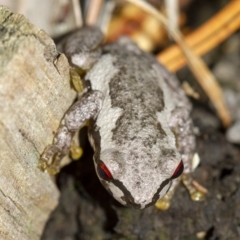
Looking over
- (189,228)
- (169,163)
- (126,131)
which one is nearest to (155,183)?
(169,163)

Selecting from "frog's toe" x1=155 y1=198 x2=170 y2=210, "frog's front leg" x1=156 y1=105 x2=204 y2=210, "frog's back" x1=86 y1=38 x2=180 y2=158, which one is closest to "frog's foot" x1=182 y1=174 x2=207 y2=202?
"frog's front leg" x1=156 y1=105 x2=204 y2=210

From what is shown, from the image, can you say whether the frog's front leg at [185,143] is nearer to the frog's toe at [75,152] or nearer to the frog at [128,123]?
the frog at [128,123]

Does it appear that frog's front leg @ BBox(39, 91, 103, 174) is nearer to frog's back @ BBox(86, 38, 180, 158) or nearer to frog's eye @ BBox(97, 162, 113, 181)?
frog's back @ BBox(86, 38, 180, 158)

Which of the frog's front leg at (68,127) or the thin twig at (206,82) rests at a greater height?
the frog's front leg at (68,127)

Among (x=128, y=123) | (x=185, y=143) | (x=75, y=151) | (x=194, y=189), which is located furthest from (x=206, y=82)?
(x=75, y=151)

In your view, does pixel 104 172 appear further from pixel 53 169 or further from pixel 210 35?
→ pixel 210 35

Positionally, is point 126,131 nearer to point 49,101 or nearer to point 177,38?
point 49,101

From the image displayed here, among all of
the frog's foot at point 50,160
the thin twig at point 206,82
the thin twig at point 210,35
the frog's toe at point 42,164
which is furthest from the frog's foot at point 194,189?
the thin twig at point 210,35
